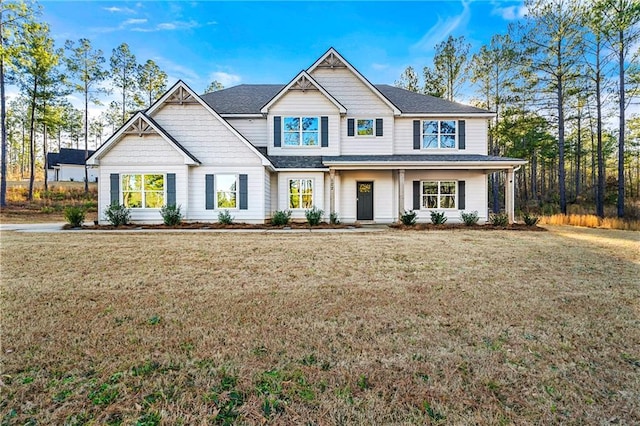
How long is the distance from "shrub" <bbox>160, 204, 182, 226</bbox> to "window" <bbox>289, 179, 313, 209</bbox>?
5291 mm

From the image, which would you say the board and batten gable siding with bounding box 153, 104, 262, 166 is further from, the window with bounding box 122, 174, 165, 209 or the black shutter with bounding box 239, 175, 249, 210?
the window with bounding box 122, 174, 165, 209

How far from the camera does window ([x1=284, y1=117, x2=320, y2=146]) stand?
53.9ft

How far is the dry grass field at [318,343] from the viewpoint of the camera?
2.17 m

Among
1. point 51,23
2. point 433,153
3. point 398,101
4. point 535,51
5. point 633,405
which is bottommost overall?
point 633,405

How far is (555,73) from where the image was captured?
20.1m

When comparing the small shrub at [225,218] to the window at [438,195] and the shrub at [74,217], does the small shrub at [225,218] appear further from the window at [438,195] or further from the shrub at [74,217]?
the window at [438,195]

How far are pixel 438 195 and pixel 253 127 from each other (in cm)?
1075

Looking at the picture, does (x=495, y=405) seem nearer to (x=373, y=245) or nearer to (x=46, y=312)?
(x=46, y=312)

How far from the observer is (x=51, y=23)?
22.5 metres

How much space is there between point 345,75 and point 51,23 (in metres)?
22.3

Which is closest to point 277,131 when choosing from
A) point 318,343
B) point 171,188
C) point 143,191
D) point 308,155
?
point 308,155

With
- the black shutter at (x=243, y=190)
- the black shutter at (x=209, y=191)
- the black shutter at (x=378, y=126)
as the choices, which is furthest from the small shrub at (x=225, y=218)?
the black shutter at (x=378, y=126)

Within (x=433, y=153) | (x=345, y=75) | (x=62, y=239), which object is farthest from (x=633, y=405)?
(x=345, y=75)

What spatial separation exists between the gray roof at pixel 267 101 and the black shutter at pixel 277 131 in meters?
1.40
